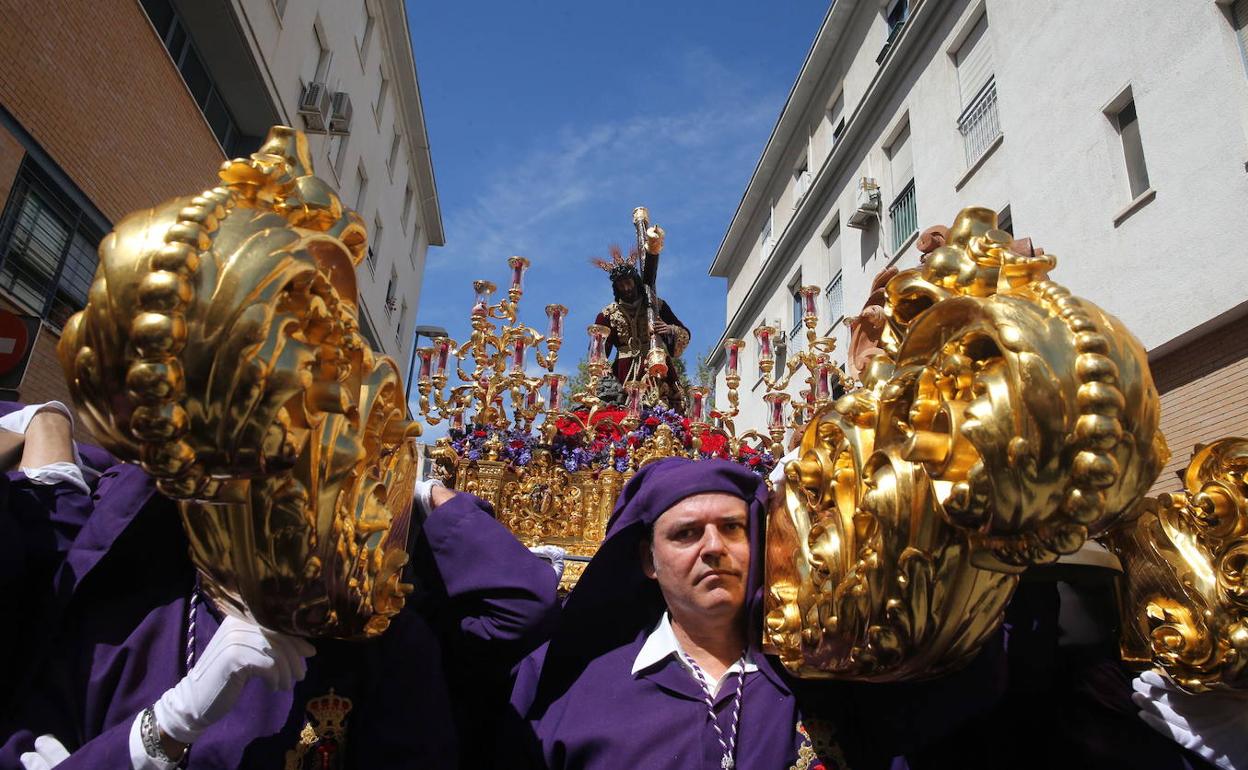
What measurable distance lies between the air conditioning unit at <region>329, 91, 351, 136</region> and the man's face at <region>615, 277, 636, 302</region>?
8.88 metres

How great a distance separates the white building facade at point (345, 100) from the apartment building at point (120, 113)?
0.11 ft

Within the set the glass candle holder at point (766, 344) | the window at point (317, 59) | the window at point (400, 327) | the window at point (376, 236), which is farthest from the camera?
the window at point (400, 327)

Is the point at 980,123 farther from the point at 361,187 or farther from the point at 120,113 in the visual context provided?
the point at 361,187

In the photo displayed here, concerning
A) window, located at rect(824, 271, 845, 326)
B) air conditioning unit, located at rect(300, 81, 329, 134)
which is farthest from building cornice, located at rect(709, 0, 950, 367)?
air conditioning unit, located at rect(300, 81, 329, 134)

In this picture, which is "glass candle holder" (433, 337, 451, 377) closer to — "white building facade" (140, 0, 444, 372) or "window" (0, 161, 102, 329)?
"white building facade" (140, 0, 444, 372)

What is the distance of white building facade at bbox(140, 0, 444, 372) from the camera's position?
9484 millimetres

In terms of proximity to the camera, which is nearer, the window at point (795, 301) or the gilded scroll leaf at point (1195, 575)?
the gilded scroll leaf at point (1195, 575)

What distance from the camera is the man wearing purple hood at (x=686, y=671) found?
1.70 m

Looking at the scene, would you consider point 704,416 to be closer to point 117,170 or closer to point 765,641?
point 765,641

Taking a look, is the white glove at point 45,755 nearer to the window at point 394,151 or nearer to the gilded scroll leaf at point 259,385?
the gilded scroll leaf at point 259,385

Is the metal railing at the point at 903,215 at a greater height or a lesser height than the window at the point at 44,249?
greater

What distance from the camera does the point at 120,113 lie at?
764cm

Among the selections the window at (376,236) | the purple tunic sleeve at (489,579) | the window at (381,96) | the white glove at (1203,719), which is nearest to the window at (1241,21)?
the white glove at (1203,719)

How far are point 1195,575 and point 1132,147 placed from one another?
7.56m
